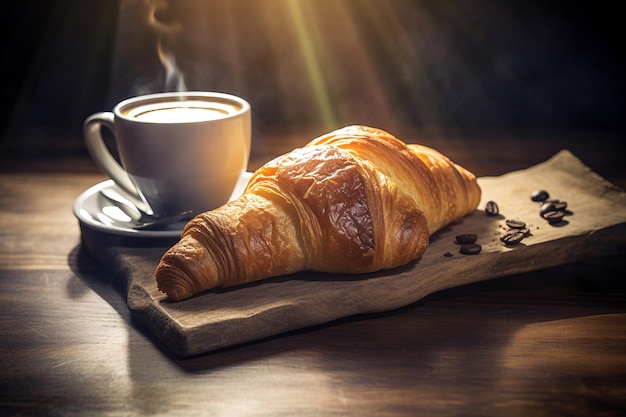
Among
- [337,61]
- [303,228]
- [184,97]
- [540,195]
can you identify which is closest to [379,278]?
[303,228]

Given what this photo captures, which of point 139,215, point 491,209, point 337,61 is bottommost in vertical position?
point 139,215

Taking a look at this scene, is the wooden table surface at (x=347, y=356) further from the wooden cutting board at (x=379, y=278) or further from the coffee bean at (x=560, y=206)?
the coffee bean at (x=560, y=206)

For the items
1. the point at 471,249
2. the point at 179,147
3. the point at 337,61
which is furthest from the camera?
the point at 337,61

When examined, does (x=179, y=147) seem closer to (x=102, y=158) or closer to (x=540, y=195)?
(x=102, y=158)

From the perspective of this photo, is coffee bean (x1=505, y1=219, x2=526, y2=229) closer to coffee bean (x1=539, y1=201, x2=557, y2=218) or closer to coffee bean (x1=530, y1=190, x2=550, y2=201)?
coffee bean (x1=539, y1=201, x2=557, y2=218)

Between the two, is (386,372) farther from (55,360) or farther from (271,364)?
(55,360)

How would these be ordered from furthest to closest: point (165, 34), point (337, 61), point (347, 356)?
point (337, 61) → point (165, 34) → point (347, 356)

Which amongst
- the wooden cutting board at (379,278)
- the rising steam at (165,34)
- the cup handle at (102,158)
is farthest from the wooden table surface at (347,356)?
the rising steam at (165,34)

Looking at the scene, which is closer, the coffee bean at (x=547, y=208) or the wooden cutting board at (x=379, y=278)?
the wooden cutting board at (x=379, y=278)

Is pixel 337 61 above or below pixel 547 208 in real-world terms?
below
